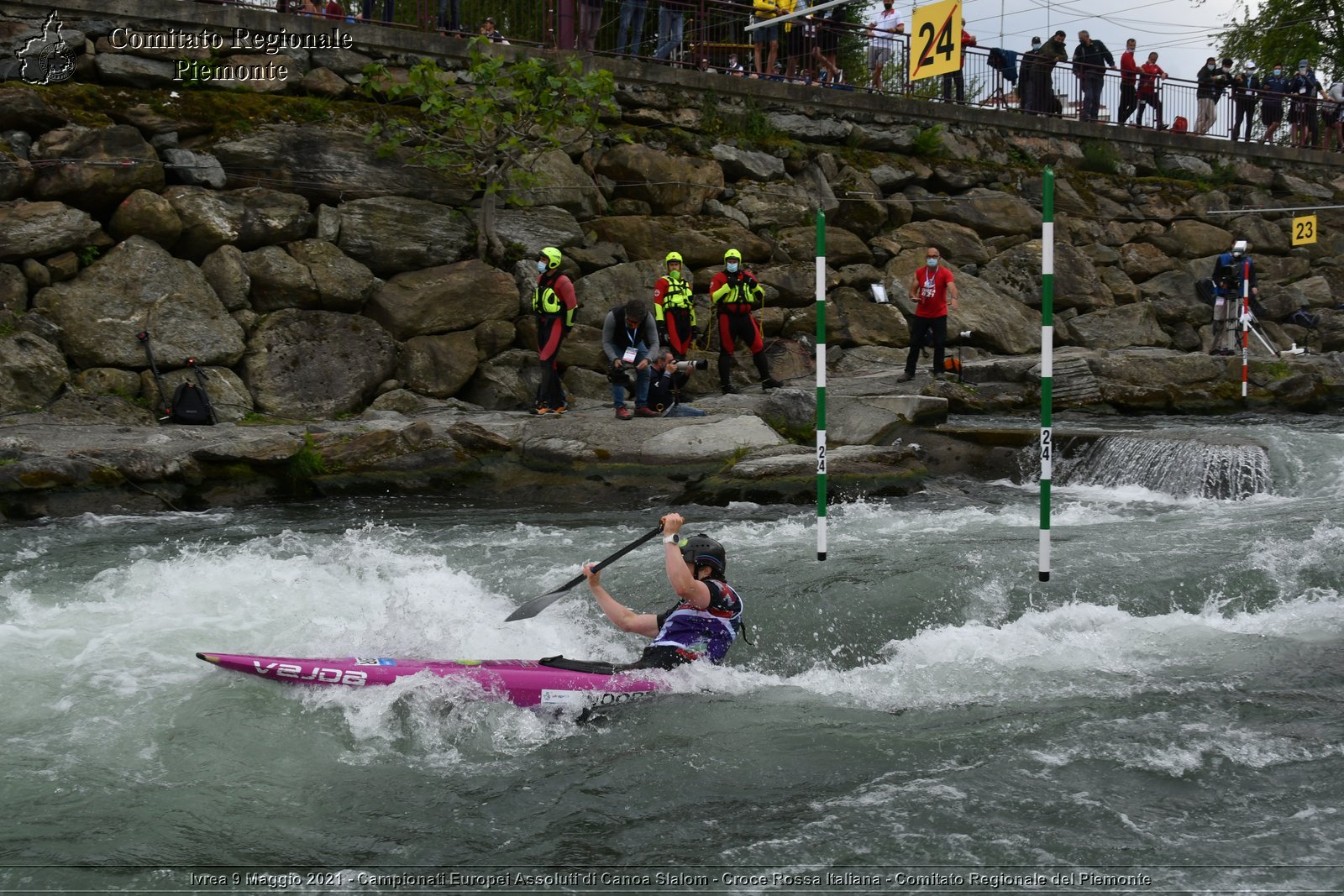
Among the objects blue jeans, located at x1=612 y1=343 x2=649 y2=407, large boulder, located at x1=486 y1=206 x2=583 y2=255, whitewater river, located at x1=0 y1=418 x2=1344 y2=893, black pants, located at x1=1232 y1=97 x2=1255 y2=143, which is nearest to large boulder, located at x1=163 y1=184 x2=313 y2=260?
large boulder, located at x1=486 y1=206 x2=583 y2=255

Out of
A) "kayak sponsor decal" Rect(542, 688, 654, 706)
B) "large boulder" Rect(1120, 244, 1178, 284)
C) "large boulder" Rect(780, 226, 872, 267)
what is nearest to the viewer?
"kayak sponsor decal" Rect(542, 688, 654, 706)

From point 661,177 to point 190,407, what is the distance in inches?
257

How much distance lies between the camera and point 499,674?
5805mm

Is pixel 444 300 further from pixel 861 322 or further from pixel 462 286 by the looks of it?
pixel 861 322

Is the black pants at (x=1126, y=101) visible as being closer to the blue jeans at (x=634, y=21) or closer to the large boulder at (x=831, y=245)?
the large boulder at (x=831, y=245)

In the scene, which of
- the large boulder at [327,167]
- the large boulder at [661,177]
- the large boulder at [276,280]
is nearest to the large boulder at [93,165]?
the large boulder at [327,167]

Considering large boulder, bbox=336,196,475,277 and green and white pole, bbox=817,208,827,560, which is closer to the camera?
green and white pole, bbox=817,208,827,560

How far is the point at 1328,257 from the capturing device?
20.5m

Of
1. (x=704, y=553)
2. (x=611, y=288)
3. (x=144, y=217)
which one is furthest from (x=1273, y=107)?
(x=704, y=553)

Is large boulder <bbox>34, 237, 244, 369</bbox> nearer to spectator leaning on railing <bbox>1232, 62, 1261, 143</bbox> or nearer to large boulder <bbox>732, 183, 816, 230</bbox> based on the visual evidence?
large boulder <bbox>732, 183, 816, 230</bbox>

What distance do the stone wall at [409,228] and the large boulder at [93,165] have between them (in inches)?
0.8

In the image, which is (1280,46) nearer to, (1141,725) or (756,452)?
(756,452)

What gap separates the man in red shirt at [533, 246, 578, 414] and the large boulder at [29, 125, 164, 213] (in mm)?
3963

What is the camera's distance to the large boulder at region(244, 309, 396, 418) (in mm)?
12289
